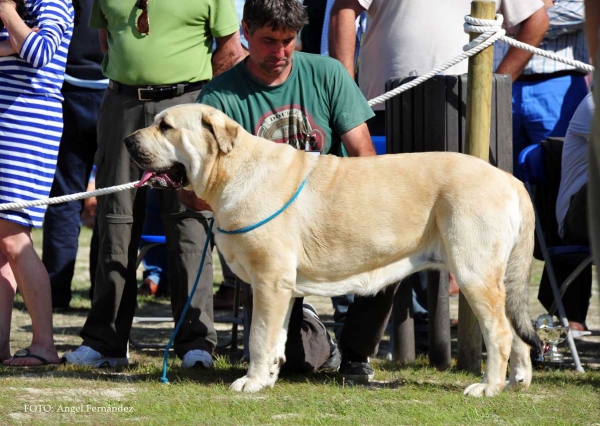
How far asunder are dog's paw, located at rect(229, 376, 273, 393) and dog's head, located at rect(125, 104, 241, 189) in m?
1.04

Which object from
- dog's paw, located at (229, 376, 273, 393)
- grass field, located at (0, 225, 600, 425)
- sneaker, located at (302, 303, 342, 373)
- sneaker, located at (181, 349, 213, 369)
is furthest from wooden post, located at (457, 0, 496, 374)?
sneaker, located at (181, 349, 213, 369)

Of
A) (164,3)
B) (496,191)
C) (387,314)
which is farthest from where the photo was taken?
(164,3)

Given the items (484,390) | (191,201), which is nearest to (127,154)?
(191,201)

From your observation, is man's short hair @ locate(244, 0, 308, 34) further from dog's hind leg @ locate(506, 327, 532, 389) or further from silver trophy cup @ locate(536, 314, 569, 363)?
silver trophy cup @ locate(536, 314, 569, 363)

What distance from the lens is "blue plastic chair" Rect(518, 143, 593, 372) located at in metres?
5.83

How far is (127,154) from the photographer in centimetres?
566

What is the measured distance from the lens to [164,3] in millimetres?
5574

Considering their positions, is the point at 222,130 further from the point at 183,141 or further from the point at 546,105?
the point at 546,105

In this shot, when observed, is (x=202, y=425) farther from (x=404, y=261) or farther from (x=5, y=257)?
(x=5, y=257)

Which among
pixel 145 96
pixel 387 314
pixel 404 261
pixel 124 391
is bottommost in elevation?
pixel 124 391

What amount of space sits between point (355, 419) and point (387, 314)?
1068 mm

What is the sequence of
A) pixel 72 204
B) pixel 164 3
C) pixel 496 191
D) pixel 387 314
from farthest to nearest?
pixel 72 204, pixel 164 3, pixel 387 314, pixel 496 191

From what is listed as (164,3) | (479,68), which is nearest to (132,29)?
(164,3)

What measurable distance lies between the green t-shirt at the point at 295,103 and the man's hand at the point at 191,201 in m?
0.49
